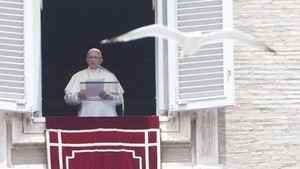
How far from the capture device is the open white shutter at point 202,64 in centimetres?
1555

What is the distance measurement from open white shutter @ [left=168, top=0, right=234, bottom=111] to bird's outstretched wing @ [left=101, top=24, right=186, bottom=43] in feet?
3.35

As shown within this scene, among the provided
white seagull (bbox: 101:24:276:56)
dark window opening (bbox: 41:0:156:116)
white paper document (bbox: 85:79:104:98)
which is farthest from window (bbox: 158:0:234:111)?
dark window opening (bbox: 41:0:156:116)

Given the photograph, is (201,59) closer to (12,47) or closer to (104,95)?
(104,95)

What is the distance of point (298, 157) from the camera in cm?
1609

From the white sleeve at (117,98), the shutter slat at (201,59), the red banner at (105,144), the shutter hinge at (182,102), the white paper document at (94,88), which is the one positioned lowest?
the red banner at (105,144)

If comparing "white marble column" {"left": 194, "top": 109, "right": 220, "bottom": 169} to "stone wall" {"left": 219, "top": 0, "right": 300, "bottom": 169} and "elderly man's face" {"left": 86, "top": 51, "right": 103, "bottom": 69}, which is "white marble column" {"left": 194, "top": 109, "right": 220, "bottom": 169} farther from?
"elderly man's face" {"left": 86, "top": 51, "right": 103, "bottom": 69}

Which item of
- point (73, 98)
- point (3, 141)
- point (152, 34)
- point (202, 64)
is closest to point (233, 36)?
point (152, 34)

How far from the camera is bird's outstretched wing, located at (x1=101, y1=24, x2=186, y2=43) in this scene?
46.6ft

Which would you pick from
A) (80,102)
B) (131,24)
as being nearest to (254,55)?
(80,102)

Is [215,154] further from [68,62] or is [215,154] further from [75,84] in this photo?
[68,62]

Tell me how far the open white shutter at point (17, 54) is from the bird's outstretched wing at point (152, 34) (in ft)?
4.42

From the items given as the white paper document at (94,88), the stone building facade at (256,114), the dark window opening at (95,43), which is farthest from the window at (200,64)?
the dark window opening at (95,43)

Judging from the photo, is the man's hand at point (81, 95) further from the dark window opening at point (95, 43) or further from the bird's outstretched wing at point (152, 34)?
the dark window opening at point (95, 43)

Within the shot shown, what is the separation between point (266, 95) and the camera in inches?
634
